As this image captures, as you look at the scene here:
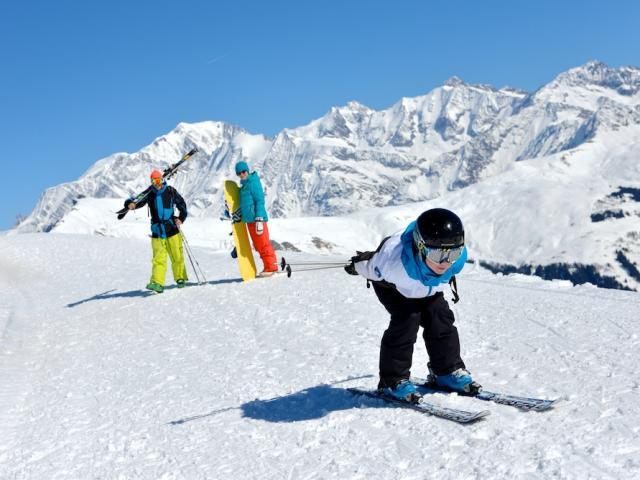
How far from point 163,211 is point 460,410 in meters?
10.5

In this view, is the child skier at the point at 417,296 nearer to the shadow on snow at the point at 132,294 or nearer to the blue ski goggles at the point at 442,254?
the blue ski goggles at the point at 442,254

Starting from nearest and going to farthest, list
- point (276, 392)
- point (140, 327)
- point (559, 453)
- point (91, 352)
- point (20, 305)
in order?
1. point (559, 453)
2. point (276, 392)
3. point (91, 352)
4. point (140, 327)
5. point (20, 305)

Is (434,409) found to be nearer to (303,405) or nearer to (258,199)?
(303,405)

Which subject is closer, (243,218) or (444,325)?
(444,325)

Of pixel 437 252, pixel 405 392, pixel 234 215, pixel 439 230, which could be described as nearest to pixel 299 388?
pixel 405 392

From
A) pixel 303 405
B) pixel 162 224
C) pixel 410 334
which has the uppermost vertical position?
pixel 162 224

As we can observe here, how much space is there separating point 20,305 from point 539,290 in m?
12.8

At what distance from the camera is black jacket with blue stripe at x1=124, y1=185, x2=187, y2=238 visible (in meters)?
14.3

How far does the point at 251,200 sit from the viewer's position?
47.2 feet

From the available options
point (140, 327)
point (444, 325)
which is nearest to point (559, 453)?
point (444, 325)

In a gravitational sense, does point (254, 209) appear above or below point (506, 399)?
above

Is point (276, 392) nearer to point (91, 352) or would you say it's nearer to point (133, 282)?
point (91, 352)

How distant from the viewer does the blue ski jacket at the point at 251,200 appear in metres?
14.3

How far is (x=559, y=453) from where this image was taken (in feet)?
13.6
